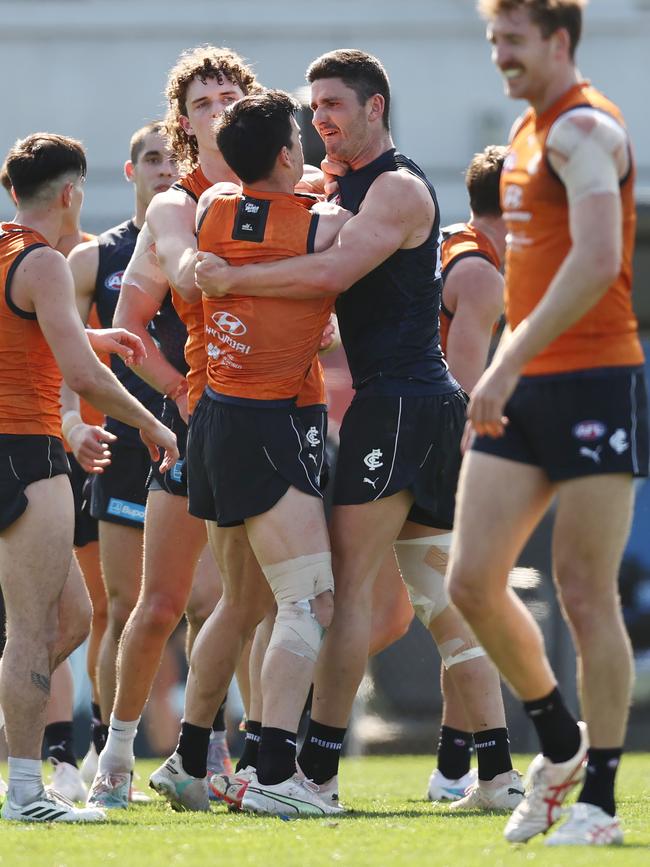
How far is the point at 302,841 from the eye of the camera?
4.47m

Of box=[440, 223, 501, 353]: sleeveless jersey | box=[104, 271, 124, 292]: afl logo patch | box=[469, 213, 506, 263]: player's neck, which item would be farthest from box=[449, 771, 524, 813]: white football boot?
box=[104, 271, 124, 292]: afl logo patch

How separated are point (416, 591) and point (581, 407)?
165 centimetres

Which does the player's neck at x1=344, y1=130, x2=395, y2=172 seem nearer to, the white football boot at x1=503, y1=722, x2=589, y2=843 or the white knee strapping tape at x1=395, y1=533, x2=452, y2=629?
the white knee strapping tape at x1=395, y1=533, x2=452, y2=629

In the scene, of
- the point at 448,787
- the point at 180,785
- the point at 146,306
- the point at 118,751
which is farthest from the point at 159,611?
→ the point at 448,787

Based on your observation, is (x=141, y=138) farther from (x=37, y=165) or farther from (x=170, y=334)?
(x=37, y=165)

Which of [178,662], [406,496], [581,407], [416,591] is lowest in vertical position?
[178,662]

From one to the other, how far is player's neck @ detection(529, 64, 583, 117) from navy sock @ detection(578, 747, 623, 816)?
167cm

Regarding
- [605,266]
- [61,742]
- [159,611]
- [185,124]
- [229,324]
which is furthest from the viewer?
[61,742]

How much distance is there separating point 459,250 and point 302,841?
8.27ft

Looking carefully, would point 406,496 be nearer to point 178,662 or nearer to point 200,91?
point 200,91

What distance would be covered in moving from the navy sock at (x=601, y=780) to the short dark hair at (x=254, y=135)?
2.05 metres

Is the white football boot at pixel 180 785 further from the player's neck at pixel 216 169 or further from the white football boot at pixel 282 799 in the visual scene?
the player's neck at pixel 216 169

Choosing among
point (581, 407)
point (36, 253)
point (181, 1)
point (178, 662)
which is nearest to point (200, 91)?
point (36, 253)

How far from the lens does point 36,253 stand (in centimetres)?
507
